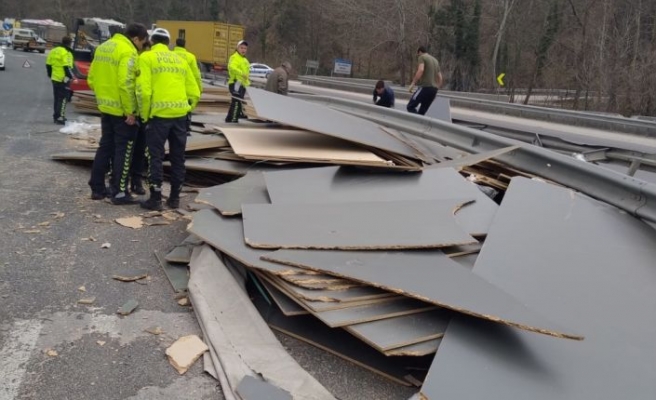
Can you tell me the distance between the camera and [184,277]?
387cm

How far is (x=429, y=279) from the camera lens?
9.45ft

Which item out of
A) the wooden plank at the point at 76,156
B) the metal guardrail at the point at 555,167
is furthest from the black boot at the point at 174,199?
the metal guardrail at the point at 555,167

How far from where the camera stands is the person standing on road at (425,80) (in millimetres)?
9711

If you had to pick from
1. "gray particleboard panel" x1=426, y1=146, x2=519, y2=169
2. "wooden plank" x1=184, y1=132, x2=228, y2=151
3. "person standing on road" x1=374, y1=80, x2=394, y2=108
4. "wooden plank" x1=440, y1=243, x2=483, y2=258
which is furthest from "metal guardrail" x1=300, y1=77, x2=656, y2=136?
"wooden plank" x1=440, y1=243, x2=483, y2=258

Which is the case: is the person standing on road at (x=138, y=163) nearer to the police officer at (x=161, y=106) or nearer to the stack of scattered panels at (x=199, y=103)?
the police officer at (x=161, y=106)

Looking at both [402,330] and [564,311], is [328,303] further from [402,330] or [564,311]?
[564,311]

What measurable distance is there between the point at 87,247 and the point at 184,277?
1045 millimetres

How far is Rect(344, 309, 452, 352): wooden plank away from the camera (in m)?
2.58

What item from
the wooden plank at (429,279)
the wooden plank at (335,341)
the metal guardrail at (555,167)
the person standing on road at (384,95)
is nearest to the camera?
the wooden plank at (429,279)

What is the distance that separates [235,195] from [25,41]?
1973 inches

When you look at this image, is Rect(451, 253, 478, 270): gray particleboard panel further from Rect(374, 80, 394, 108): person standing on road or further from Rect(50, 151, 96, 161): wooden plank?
Rect(374, 80, 394, 108): person standing on road

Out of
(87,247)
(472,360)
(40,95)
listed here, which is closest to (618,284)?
(472,360)

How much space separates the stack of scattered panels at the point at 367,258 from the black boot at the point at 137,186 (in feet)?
5.94

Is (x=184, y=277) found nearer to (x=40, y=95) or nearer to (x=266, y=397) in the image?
(x=266, y=397)
